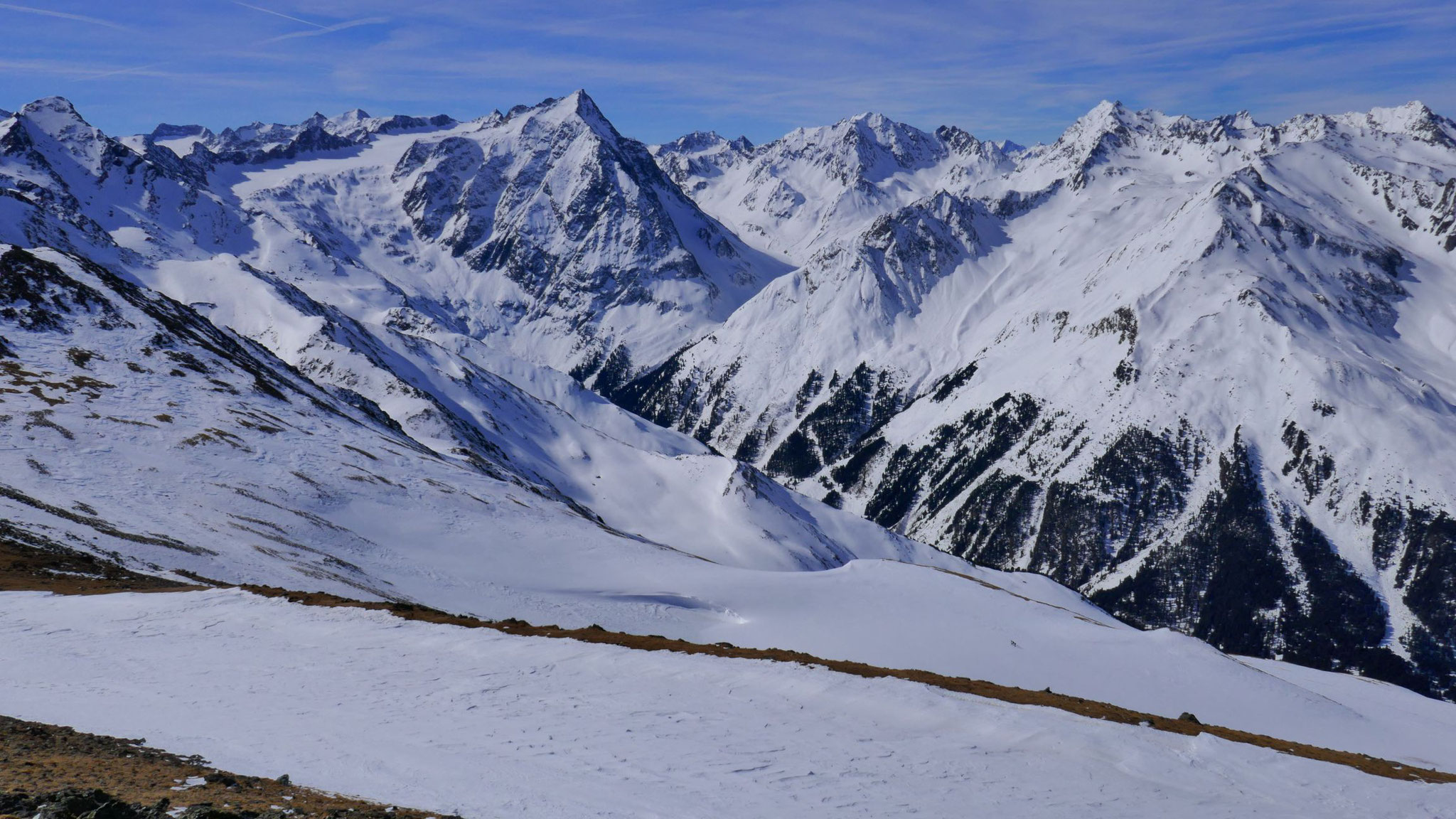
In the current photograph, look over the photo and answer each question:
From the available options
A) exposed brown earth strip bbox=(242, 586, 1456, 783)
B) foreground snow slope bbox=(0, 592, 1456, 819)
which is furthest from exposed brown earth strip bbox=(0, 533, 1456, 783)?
foreground snow slope bbox=(0, 592, 1456, 819)

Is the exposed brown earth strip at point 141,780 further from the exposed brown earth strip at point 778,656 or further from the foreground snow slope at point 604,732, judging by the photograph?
the exposed brown earth strip at point 778,656

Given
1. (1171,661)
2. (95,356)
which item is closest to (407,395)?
(95,356)

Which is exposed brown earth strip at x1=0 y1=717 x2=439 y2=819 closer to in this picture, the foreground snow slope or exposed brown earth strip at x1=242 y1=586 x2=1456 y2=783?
the foreground snow slope

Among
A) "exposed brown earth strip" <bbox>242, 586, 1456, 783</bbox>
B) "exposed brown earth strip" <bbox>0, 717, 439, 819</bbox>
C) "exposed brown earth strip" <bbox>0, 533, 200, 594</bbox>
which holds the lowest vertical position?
"exposed brown earth strip" <bbox>0, 533, 200, 594</bbox>

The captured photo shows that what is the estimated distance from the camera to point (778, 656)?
26.4 metres

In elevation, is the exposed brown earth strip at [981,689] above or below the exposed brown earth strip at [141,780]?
above

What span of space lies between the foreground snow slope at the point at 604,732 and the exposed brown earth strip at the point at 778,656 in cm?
148

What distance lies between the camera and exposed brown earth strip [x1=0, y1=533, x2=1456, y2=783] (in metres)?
24.4

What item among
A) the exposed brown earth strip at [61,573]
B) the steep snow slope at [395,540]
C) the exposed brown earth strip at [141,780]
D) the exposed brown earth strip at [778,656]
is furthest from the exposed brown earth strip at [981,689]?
the steep snow slope at [395,540]

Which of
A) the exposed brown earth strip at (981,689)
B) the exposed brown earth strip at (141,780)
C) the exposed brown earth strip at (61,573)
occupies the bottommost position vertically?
the exposed brown earth strip at (61,573)

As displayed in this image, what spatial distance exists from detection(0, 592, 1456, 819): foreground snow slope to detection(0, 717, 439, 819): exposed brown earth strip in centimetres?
75

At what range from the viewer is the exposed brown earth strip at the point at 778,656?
80.1 feet

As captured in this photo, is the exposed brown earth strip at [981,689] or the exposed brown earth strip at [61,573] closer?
the exposed brown earth strip at [981,689]

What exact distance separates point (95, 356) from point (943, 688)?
85.1m
